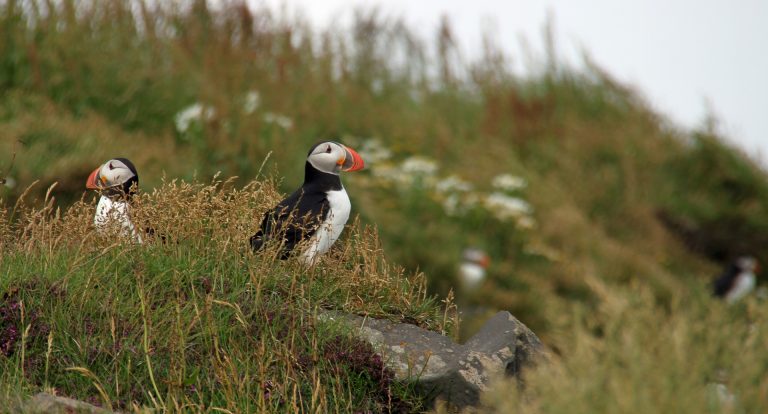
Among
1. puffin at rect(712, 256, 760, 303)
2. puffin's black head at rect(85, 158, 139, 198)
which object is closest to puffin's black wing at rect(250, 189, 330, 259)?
puffin's black head at rect(85, 158, 139, 198)

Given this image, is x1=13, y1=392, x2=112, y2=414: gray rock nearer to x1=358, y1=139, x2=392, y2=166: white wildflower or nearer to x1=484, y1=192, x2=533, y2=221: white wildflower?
x1=484, y1=192, x2=533, y2=221: white wildflower

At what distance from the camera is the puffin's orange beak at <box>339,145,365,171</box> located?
547 cm

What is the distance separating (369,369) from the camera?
182 inches

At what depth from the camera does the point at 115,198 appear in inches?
209

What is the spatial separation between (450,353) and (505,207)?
716cm

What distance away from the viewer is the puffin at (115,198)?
4938mm

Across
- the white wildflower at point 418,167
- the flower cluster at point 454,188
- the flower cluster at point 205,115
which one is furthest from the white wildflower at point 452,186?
the flower cluster at point 205,115

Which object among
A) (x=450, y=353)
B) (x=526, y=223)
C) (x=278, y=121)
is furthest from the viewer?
(x=526, y=223)

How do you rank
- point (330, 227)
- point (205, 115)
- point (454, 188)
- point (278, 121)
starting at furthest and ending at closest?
point (454, 188) < point (278, 121) < point (205, 115) < point (330, 227)

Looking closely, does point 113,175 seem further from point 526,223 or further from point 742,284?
point 742,284

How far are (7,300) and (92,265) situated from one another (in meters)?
0.48

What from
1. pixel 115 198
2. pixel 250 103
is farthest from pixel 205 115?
pixel 115 198

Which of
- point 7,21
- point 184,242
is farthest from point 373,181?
point 184,242

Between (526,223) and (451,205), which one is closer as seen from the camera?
(526,223)
